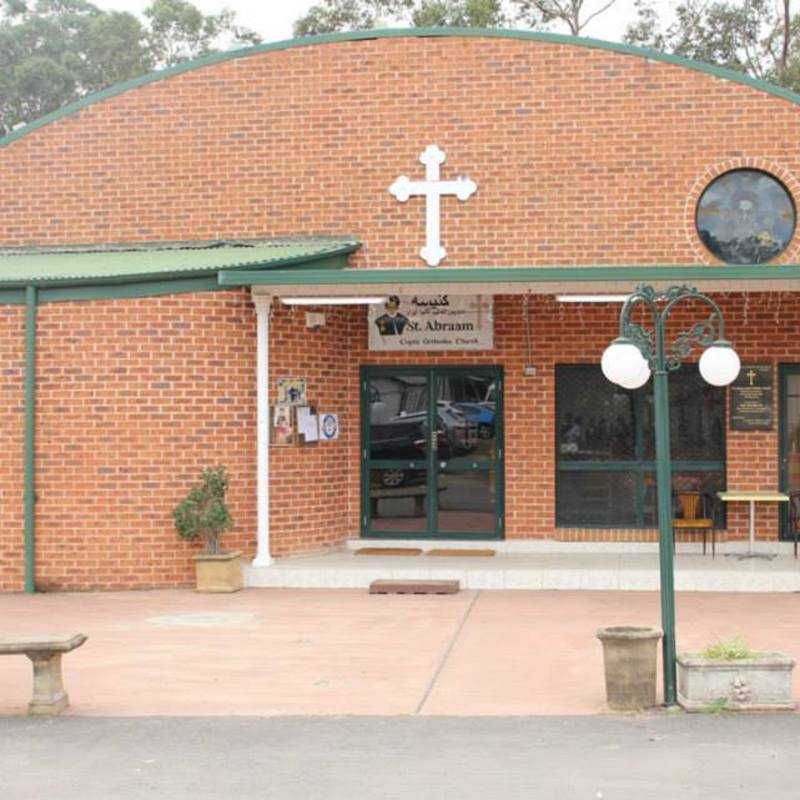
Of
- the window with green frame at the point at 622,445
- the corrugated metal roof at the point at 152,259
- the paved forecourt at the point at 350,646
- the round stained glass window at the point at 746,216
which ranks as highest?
the round stained glass window at the point at 746,216

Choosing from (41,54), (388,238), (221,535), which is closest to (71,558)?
(221,535)

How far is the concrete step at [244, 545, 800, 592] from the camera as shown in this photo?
13.9m

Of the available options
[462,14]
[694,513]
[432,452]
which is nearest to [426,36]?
[432,452]

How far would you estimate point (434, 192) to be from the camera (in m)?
15.9

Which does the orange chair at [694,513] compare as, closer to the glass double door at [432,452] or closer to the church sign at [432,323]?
the glass double door at [432,452]

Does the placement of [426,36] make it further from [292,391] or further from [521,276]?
[292,391]

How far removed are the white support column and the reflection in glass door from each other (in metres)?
5.77

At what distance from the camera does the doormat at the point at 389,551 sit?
15.6 m

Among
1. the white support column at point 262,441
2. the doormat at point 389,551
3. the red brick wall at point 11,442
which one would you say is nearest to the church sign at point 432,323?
the white support column at point 262,441

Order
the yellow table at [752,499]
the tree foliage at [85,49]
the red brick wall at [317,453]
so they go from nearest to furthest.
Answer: the yellow table at [752,499] → the red brick wall at [317,453] → the tree foliage at [85,49]

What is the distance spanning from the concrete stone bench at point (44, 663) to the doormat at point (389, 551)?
6.94 metres

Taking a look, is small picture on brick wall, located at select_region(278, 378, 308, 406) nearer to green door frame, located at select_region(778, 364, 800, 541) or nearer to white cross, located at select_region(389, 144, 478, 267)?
white cross, located at select_region(389, 144, 478, 267)

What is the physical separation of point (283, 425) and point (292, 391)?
0.43 meters

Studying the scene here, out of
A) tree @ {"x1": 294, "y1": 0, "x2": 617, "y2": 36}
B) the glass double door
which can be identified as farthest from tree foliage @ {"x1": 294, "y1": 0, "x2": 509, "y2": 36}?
the glass double door
